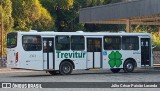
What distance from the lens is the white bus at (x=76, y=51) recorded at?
2759cm

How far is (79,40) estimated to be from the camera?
1163 inches

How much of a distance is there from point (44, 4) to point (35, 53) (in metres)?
39.9

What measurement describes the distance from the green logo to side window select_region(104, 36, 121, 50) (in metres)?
0.35

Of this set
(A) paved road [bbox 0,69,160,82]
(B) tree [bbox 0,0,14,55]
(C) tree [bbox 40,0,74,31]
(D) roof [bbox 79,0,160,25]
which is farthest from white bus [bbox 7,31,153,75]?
(C) tree [bbox 40,0,74,31]

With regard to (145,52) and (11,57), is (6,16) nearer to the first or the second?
(145,52)

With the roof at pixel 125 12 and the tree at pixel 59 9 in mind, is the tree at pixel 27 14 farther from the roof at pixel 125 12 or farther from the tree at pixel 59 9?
the roof at pixel 125 12

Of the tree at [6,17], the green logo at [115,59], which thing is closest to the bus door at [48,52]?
the green logo at [115,59]

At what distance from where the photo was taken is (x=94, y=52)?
30.1 meters

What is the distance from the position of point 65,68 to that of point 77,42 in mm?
1840

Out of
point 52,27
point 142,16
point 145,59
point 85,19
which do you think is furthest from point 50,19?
point 145,59

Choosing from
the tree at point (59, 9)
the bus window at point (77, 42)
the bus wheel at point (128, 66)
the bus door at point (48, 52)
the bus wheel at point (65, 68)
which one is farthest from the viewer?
the tree at point (59, 9)

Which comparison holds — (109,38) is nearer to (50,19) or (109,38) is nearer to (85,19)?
(85,19)

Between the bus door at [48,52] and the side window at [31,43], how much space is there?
376 millimetres

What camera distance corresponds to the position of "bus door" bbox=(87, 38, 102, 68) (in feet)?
98.1
